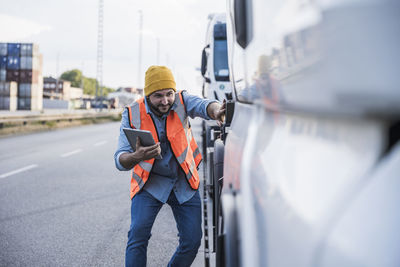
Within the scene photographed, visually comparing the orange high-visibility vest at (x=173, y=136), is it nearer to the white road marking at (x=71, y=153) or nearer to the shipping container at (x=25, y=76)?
the white road marking at (x=71, y=153)

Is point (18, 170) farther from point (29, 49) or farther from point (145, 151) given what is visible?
point (29, 49)

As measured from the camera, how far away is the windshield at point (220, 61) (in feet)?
44.7

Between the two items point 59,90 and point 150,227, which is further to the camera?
point 59,90

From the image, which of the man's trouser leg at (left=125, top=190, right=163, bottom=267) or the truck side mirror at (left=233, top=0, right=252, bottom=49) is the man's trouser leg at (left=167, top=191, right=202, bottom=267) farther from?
the truck side mirror at (left=233, top=0, right=252, bottom=49)

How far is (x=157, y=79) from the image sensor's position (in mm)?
2932

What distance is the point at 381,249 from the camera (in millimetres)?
633

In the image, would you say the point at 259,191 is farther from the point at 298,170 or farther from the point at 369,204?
the point at 369,204

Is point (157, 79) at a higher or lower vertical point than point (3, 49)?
lower

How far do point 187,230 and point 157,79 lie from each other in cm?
109

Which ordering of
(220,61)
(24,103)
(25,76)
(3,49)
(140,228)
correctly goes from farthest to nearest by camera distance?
(24,103) < (25,76) < (3,49) < (220,61) < (140,228)

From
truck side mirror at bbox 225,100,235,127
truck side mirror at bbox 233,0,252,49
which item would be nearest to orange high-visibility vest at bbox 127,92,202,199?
truck side mirror at bbox 225,100,235,127

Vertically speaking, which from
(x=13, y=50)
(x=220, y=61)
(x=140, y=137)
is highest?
(x=13, y=50)

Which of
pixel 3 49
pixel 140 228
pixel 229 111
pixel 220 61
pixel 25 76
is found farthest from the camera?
pixel 25 76

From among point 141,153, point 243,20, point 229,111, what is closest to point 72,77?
point 141,153
